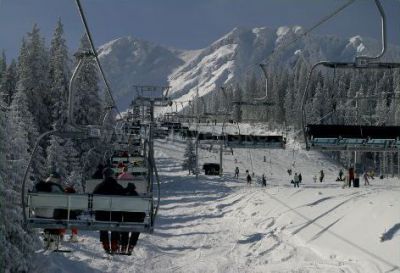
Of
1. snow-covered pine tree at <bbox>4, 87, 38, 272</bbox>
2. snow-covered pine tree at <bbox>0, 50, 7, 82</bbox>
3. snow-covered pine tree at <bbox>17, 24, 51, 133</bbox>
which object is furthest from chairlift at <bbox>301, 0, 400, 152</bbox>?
snow-covered pine tree at <bbox>0, 50, 7, 82</bbox>

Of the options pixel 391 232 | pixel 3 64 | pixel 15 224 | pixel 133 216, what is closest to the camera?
pixel 133 216

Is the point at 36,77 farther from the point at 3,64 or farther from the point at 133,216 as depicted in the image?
the point at 133,216

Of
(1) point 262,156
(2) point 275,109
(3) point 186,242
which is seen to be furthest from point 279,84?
(3) point 186,242

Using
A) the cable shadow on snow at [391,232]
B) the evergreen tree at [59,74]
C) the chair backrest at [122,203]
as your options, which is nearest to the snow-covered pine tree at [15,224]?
the chair backrest at [122,203]

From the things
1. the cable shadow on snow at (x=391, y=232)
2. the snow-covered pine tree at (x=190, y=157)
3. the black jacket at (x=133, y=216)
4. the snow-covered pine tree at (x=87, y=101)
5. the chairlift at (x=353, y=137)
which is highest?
the snow-covered pine tree at (x=87, y=101)

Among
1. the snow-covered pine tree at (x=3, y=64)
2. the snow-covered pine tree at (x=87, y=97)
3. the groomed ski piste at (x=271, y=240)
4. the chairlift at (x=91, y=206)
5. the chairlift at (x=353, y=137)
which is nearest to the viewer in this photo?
→ the chairlift at (x=91, y=206)

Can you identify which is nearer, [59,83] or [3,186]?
[3,186]

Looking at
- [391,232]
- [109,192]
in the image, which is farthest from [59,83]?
[109,192]

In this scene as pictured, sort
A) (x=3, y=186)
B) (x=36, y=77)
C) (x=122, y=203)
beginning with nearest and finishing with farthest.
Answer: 1. (x=122, y=203)
2. (x=3, y=186)
3. (x=36, y=77)

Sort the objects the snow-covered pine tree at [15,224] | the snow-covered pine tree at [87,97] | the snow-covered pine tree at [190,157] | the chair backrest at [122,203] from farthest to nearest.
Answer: the snow-covered pine tree at [190,157] → the snow-covered pine tree at [87,97] → the snow-covered pine tree at [15,224] → the chair backrest at [122,203]

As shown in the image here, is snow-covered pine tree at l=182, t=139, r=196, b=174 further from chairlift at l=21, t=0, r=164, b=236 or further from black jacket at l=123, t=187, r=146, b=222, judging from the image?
chairlift at l=21, t=0, r=164, b=236

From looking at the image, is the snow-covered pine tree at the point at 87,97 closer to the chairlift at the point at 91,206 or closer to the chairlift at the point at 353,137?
the chairlift at the point at 353,137

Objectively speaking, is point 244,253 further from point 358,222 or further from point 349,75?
point 349,75

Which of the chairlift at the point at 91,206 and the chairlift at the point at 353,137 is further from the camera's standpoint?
the chairlift at the point at 353,137
